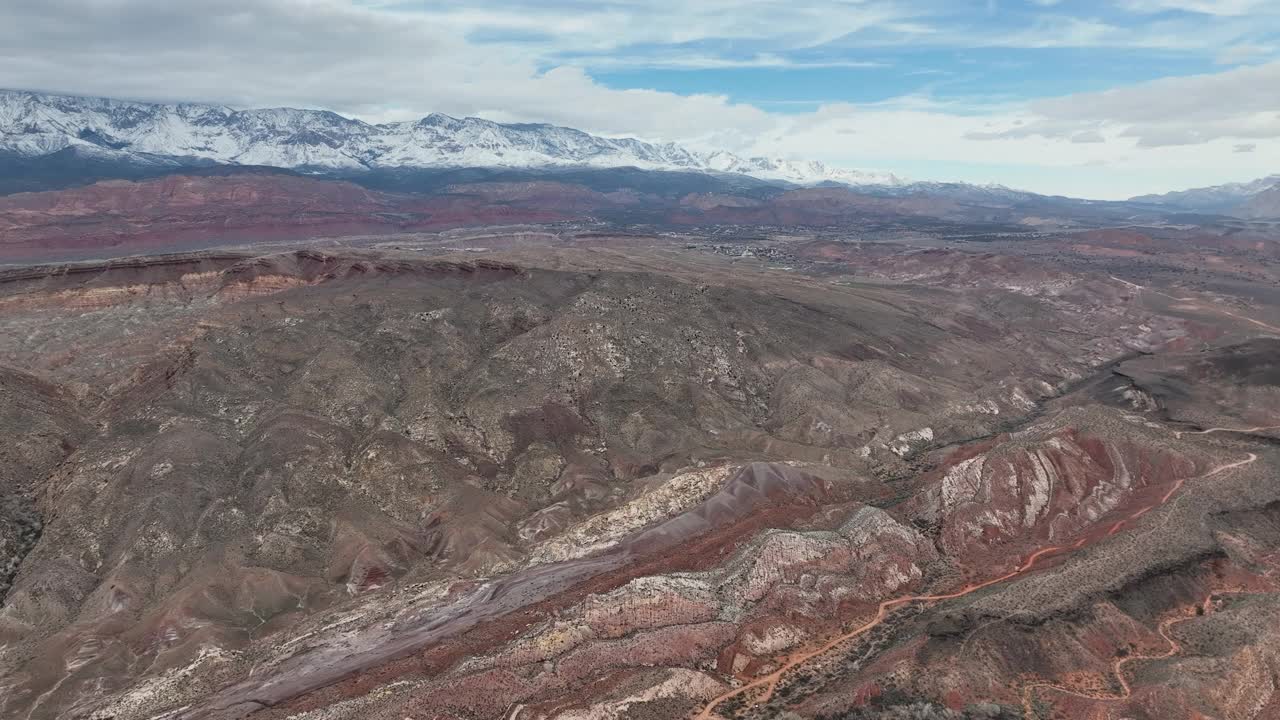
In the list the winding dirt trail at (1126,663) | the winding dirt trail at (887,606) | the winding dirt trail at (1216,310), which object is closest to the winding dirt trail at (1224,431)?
the winding dirt trail at (887,606)

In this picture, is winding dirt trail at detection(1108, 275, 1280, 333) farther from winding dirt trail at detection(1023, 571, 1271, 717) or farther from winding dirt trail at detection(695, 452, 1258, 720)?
winding dirt trail at detection(1023, 571, 1271, 717)

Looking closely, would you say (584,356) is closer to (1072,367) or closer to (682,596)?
(682,596)

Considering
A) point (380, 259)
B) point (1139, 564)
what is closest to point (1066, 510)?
point (1139, 564)

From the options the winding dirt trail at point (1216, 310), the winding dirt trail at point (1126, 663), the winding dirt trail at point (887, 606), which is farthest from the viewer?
the winding dirt trail at point (1216, 310)

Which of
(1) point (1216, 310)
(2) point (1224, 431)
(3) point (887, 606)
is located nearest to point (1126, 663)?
(3) point (887, 606)

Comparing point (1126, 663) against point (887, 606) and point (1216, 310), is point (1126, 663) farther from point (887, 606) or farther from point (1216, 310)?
A: point (1216, 310)

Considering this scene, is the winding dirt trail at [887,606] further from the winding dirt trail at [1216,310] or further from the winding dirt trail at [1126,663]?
the winding dirt trail at [1216,310]

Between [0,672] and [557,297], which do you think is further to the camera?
[557,297]

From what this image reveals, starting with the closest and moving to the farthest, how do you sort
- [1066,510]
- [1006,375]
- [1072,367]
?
[1066,510] → [1006,375] → [1072,367]

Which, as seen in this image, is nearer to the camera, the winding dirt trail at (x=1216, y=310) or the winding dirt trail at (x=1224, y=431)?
the winding dirt trail at (x=1224, y=431)
